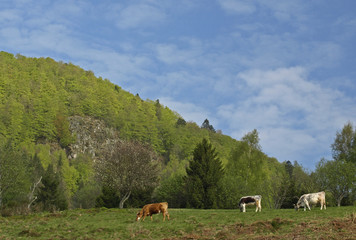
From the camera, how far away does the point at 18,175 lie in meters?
68.0

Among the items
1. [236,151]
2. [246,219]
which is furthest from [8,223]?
[236,151]

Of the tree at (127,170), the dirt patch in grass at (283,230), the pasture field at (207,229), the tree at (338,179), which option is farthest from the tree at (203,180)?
the dirt patch in grass at (283,230)

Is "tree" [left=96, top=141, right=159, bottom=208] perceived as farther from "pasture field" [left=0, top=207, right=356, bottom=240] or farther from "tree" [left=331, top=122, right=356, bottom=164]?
"tree" [left=331, top=122, right=356, bottom=164]

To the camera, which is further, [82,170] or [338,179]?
[82,170]

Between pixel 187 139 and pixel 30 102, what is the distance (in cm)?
8684

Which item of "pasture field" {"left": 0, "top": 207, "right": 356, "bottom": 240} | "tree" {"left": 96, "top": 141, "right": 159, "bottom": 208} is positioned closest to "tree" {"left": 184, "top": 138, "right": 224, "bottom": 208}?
"tree" {"left": 96, "top": 141, "right": 159, "bottom": 208}

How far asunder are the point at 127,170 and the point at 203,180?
14.4 metres

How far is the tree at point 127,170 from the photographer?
56406 mm

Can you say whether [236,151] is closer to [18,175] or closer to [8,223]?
[18,175]

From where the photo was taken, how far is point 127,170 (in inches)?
2223

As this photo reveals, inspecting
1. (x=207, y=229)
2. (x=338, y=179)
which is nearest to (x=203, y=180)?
(x=338, y=179)

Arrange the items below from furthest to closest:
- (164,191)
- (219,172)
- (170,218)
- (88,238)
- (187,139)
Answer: (187,139) → (164,191) → (219,172) → (170,218) → (88,238)

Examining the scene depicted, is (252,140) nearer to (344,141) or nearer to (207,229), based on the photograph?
(344,141)

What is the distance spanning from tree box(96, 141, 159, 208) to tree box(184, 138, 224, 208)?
692 cm
